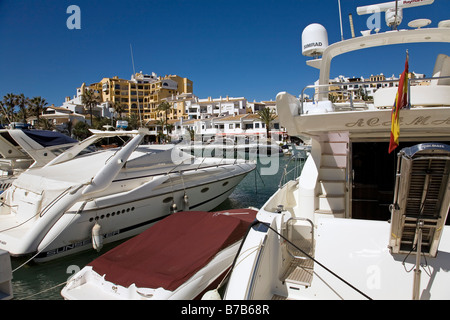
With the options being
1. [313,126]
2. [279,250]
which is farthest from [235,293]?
[313,126]

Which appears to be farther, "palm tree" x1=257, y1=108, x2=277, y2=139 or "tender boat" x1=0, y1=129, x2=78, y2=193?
"palm tree" x1=257, y1=108, x2=277, y2=139

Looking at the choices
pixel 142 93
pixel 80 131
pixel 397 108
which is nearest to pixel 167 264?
pixel 397 108

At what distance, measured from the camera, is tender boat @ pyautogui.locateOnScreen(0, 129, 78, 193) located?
1330 cm

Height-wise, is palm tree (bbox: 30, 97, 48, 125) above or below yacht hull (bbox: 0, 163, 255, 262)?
above

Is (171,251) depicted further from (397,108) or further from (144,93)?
(144,93)

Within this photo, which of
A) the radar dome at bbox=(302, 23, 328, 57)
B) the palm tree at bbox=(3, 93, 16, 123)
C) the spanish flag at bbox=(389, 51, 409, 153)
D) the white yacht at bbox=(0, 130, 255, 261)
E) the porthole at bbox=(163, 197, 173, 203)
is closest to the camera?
the spanish flag at bbox=(389, 51, 409, 153)

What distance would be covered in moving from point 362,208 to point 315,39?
4.19m

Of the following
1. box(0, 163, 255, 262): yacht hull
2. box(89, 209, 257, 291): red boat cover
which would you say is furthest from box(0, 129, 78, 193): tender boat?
box(89, 209, 257, 291): red boat cover

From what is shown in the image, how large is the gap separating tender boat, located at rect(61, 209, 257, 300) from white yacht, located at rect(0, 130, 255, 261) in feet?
8.56

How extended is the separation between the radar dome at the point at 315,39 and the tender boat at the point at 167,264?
458 centimetres

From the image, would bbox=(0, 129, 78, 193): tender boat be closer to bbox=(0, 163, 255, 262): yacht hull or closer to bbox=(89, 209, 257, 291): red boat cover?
bbox=(0, 163, 255, 262): yacht hull

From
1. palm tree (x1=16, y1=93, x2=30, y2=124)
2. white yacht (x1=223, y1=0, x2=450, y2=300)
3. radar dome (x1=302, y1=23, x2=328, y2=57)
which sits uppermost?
palm tree (x1=16, y1=93, x2=30, y2=124)
